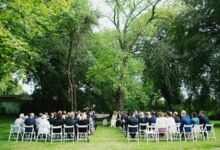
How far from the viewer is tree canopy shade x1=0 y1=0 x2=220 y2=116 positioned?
30438 mm

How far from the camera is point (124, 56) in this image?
35844 millimetres

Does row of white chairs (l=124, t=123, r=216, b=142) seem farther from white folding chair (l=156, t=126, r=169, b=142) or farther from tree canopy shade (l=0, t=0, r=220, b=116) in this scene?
tree canopy shade (l=0, t=0, r=220, b=116)

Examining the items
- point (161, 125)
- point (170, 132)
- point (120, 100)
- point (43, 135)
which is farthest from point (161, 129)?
point (120, 100)

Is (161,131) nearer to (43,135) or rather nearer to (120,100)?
(43,135)

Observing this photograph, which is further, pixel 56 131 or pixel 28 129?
pixel 28 129

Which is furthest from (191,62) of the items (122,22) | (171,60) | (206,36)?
(122,22)

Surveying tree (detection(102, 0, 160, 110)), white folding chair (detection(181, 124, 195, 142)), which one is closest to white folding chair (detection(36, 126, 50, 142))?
white folding chair (detection(181, 124, 195, 142))

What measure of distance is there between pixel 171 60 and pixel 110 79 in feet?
19.7

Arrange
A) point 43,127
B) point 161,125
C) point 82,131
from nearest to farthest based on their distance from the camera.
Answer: point 161,125, point 43,127, point 82,131

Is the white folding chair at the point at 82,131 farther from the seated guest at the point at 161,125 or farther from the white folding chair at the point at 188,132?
the white folding chair at the point at 188,132

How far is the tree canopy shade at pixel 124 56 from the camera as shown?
99.9 ft

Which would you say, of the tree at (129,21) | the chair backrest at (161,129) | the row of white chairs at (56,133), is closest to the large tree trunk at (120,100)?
the tree at (129,21)

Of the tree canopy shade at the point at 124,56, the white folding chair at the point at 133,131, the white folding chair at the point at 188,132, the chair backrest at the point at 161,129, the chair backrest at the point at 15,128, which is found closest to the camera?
the white folding chair at the point at 188,132

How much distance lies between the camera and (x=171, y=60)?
36.4 meters
